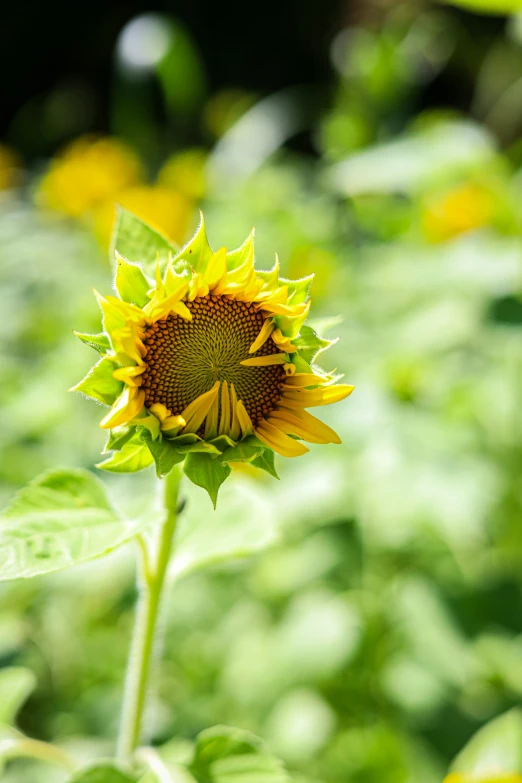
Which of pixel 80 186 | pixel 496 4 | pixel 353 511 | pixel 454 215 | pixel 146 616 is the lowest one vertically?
pixel 353 511

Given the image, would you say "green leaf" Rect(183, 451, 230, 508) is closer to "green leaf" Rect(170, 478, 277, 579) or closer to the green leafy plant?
the green leafy plant

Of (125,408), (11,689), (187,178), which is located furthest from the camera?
(187,178)

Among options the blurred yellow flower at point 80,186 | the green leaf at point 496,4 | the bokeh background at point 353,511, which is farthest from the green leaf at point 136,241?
the blurred yellow flower at point 80,186

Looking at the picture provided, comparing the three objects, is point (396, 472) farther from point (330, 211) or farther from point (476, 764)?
point (330, 211)

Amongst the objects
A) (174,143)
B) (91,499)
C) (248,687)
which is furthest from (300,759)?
(174,143)

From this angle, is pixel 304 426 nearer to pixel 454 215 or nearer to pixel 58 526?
pixel 58 526

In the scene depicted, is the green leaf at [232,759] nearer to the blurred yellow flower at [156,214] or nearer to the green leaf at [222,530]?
the green leaf at [222,530]

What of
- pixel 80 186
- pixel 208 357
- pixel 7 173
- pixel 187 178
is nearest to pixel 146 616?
pixel 208 357

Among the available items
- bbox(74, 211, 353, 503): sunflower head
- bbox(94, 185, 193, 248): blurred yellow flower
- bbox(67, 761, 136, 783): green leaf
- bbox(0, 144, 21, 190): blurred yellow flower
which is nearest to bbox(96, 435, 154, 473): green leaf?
bbox(74, 211, 353, 503): sunflower head
